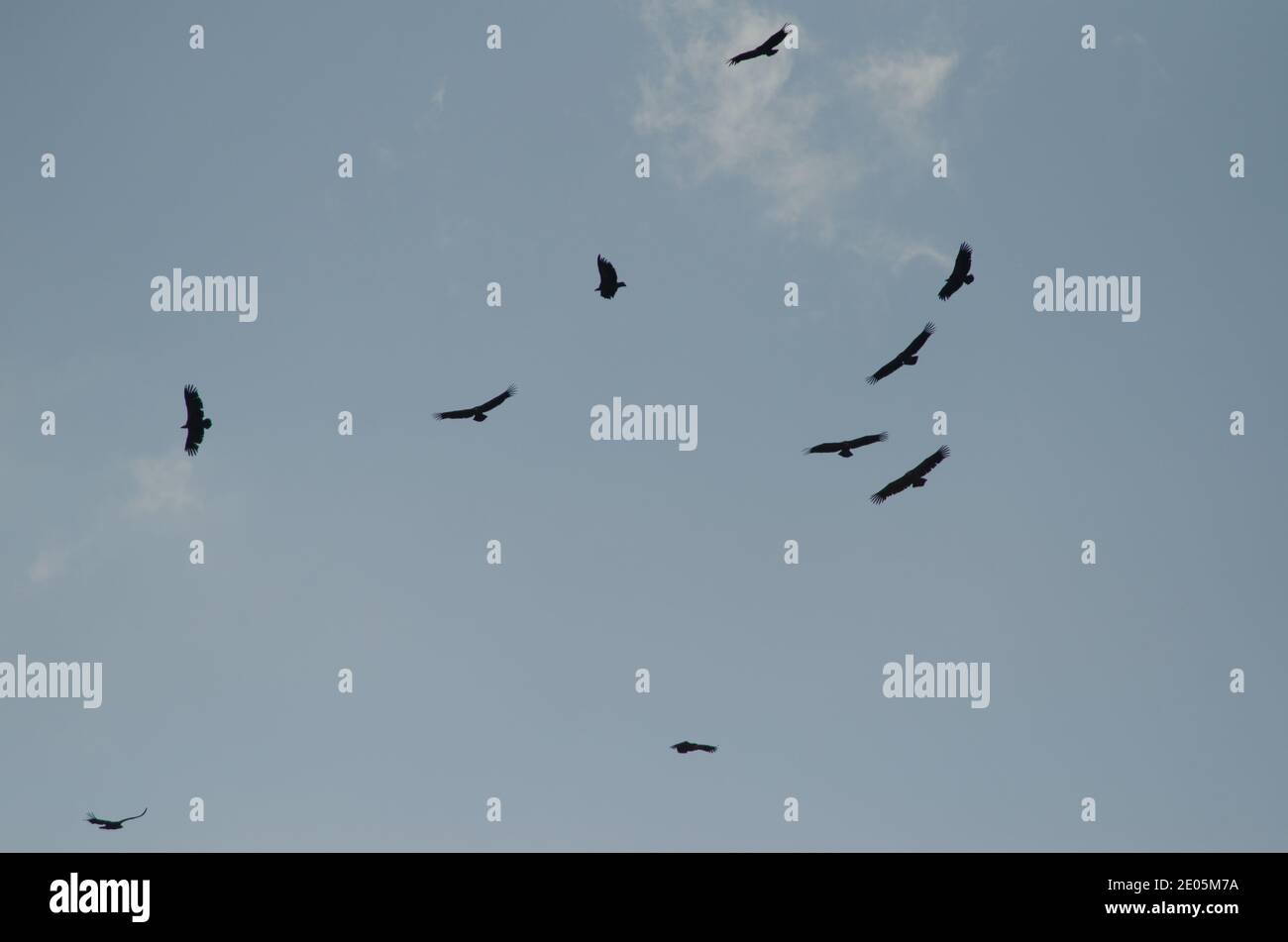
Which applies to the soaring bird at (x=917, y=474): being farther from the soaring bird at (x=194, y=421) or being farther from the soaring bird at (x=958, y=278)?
the soaring bird at (x=194, y=421)

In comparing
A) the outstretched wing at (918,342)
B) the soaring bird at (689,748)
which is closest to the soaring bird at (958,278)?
the outstretched wing at (918,342)

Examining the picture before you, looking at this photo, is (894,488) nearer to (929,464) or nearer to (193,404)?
(929,464)

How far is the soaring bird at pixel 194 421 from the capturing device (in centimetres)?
3556

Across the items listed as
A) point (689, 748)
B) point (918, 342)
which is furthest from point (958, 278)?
point (689, 748)

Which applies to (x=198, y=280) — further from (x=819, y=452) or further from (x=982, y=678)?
(x=982, y=678)

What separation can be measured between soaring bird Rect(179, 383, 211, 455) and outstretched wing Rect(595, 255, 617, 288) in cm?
1035

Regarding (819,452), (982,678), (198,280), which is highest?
(198,280)

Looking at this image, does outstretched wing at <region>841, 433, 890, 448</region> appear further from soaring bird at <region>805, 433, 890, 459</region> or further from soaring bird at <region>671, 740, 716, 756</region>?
soaring bird at <region>671, 740, 716, 756</region>

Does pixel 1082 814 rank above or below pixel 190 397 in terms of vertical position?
below
